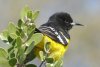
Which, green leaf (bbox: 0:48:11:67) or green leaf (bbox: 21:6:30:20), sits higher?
green leaf (bbox: 21:6:30:20)

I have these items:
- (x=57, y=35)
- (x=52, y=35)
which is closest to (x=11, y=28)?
(x=52, y=35)

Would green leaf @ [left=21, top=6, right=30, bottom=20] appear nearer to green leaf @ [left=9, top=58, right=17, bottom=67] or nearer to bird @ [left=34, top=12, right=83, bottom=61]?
green leaf @ [left=9, top=58, right=17, bottom=67]

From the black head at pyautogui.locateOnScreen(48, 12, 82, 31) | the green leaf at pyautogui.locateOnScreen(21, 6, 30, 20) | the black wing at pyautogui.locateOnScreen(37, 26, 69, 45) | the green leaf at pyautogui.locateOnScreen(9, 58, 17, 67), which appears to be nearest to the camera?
the green leaf at pyautogui.locateOnScreen(9, 58, 17, 67)

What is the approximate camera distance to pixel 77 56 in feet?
25.7

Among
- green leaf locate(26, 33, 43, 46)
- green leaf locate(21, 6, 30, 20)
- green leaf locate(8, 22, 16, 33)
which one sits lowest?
green leaf locate(26, 33, 43, 46)

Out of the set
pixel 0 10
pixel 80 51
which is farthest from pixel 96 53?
pixel 0 10

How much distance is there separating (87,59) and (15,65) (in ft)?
20.4

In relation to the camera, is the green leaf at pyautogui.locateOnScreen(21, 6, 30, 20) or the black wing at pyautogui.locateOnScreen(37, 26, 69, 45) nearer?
the green leaf at pyautogui.locateOnScreen(21, 6, 30, 20)

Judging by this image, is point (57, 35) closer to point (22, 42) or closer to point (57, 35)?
point (57, 35)

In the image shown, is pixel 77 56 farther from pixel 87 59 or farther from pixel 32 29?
pixel 32 29

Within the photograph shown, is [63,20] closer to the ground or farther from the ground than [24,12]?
closer to the ground

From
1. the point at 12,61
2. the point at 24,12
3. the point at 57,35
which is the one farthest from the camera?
the point at 57,35

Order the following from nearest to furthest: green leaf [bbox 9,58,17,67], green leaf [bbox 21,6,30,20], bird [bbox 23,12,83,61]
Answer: green leaf [bbox 9,58,17,67] → green leaf [bbox 21,6,30,20] → bird [bbox 23,12,83,61]

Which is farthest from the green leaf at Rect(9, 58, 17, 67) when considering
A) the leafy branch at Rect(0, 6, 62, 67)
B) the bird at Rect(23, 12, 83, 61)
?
the bird at Rect(23, 12, 83, 61)
